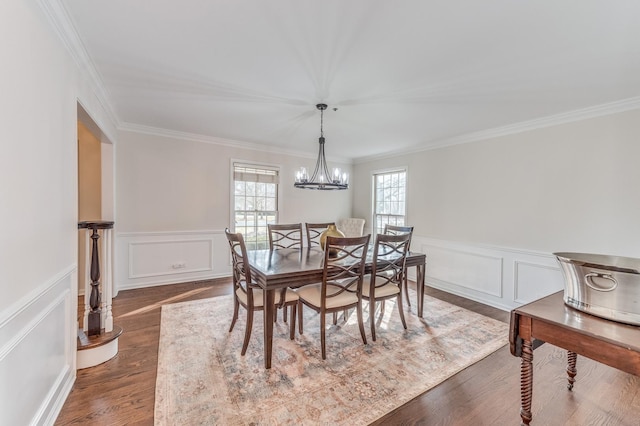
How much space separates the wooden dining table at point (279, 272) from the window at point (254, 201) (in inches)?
→ 78.8

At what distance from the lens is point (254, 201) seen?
514 centimetres

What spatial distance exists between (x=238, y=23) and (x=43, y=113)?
121cm

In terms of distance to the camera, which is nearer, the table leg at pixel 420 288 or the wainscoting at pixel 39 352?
the wainscoting at pixel 39 352

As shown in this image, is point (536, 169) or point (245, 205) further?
point (245, 205)

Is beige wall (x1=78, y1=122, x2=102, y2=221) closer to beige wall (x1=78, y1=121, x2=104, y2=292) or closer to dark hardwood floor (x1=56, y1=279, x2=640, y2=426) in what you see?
beige wall (x1=78, y1=121, x2=104, y2=292)

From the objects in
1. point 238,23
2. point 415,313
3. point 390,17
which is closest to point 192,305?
point 415,313

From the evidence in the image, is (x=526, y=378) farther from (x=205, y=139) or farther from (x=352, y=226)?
(x=205, y=139)

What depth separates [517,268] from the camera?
140 inches

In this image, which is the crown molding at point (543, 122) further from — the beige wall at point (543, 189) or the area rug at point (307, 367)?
the area rug at point (307, 367)

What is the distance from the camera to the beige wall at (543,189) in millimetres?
2818

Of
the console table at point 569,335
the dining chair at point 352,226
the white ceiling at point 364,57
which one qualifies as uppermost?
the white ceiling at point 364,57

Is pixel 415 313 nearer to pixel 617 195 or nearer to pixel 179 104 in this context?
pixel 617 195

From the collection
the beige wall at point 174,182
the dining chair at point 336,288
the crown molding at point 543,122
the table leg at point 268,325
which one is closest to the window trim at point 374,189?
the crown molding at point 543,122

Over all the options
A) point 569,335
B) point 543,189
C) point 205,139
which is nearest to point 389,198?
point 543,189
